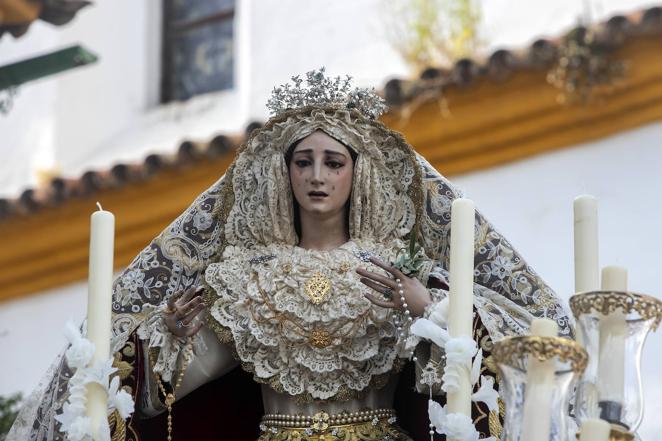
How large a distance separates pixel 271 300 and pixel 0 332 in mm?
4298

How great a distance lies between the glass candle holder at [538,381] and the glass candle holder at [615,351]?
8 cm

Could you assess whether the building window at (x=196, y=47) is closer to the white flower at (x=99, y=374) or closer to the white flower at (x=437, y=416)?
the white flower at (x=99, y=374)

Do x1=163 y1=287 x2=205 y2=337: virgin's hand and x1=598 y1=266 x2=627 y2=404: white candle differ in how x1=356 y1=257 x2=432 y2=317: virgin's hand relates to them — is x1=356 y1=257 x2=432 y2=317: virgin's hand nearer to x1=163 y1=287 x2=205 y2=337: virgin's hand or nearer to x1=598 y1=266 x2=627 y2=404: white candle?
x1=163 y1=287 x2=205 y2=337: virgin's hand

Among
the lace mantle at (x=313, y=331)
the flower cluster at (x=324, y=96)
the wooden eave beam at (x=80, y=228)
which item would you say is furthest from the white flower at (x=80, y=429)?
the wooden eave beam at (x=80, y=228)

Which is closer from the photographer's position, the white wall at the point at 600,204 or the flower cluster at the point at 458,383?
the flower cluster at the point at 458,383

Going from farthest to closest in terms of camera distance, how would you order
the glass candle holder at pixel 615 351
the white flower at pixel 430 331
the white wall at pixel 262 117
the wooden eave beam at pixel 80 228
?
the wooden eave beam at pixel 80 228 → the white wall at pixel 262 117 → the white flower at pixel 430 331 → the glass candle holder at pixel 615 351

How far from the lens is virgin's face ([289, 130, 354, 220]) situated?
5352 millimetres

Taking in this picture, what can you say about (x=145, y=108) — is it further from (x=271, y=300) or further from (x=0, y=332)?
(x=271, y=300)

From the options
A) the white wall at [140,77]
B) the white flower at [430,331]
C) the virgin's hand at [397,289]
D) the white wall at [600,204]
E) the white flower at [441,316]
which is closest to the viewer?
the white flower at [430,331]

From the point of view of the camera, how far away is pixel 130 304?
209 inches

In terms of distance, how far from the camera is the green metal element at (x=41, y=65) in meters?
8.07

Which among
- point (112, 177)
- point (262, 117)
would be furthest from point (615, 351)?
point (112, 177)

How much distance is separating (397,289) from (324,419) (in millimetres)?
434

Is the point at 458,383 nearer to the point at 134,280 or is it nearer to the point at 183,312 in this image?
the point at 183,312
